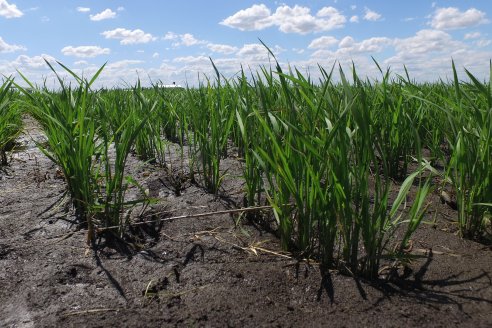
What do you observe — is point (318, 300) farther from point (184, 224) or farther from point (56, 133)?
point (56, 133)

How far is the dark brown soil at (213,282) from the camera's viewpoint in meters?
0.91

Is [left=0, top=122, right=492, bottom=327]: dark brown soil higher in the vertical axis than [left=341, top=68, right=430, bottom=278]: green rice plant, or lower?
lower

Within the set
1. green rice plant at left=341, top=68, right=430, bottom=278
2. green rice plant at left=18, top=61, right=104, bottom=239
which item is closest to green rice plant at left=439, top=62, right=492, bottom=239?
green rice plant at left=341, top=68, right=430, bottom=278

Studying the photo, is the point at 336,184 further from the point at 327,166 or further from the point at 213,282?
the point at 213,282

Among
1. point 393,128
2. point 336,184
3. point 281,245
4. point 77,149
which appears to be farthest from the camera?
point 393,128

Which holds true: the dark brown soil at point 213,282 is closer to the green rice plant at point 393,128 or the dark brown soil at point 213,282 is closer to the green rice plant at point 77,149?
the green rice plant at point 77,149

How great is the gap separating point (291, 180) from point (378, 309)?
1.09ft

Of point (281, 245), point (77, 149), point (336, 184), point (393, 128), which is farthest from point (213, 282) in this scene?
point (393, 128)

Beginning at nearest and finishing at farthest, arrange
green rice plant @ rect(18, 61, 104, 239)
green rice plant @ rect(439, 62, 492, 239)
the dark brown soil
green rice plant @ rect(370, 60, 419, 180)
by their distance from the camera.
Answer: the dark brown soil
green rice plant @ rect(439, 62, 492, 239)
green rice plant @ rect(18, 61, 104, 239)
green rice plant @ rect(370, 60, 419, 180)

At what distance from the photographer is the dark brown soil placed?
0.91 m

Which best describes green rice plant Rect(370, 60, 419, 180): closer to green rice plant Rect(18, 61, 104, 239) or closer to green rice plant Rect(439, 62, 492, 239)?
green rice plant Rect(439, 62, 492, 239)

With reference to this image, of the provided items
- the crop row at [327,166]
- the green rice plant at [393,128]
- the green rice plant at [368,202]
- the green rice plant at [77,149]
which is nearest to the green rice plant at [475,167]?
the crop row at [327,166]

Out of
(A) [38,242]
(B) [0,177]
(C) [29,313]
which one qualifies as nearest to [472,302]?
(C) [29,313]

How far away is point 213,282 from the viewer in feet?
3.41
